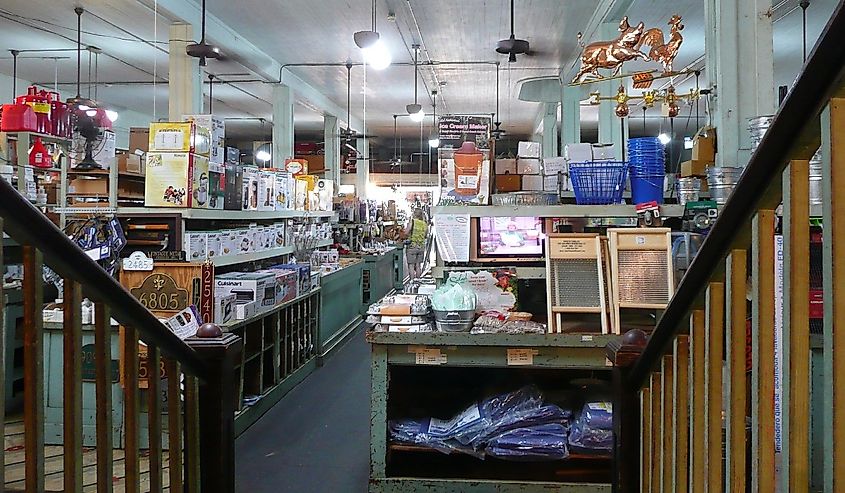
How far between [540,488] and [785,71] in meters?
10.2

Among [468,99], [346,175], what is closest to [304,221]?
[468,99]

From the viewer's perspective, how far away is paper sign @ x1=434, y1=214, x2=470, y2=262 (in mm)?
4172

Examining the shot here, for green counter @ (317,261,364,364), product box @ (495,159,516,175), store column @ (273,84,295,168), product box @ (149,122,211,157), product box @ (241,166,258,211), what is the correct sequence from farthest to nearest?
1. store column @ (273,84,295,168)
2. green counter @ (317,261,364,364)
3. product box @ (241,166,258,211)
4. product box @ (495,159,516,175)
5. product box @ (149,122,211,157)

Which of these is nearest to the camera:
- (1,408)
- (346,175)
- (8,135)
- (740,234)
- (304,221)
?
(1,408)

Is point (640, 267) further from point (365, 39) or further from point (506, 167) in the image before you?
point (365, 39)

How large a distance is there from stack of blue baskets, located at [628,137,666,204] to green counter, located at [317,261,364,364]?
4280mm

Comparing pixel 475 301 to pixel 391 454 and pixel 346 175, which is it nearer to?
pixel 391 454

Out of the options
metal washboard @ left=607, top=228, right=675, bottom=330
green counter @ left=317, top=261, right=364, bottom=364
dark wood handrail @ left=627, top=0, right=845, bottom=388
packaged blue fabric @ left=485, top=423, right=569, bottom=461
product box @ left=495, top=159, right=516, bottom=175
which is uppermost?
product box @ left=495, top=159, right=516, bottom=175

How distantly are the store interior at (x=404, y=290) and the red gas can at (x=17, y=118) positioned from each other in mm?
13

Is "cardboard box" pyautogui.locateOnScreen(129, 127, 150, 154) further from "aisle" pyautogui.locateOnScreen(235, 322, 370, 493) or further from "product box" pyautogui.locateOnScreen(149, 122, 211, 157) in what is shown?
"aisle" pyautogui.locateOnScreen(235, 322, 370, 493)

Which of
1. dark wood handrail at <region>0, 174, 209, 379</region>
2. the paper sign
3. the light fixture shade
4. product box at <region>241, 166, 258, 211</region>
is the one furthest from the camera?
the light fixture shade

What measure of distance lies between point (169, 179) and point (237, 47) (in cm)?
551

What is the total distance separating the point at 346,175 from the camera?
19531 mm

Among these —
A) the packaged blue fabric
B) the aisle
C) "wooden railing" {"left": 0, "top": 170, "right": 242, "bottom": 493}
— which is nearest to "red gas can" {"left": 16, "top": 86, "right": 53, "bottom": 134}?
the aisle
